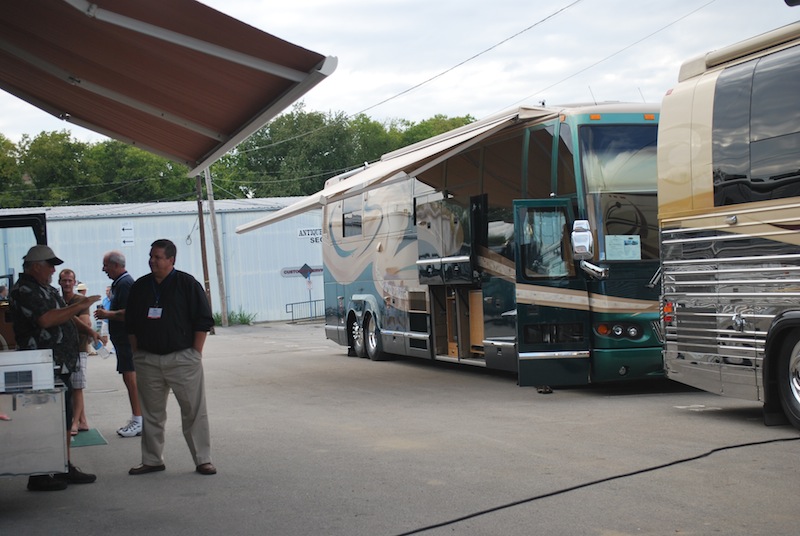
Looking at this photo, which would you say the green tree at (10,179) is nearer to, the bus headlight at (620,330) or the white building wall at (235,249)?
the white building wall at (235,249)

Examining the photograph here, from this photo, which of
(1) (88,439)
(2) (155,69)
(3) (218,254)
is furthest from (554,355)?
(3) (218,254)

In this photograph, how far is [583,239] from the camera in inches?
448

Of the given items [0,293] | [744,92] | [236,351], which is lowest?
[236,351]

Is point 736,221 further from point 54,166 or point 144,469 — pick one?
point 54,166

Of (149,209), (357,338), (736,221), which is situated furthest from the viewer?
(149,209)

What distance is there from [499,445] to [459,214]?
6361 mm

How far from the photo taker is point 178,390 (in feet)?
27.8

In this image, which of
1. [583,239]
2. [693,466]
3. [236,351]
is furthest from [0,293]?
[236,351]

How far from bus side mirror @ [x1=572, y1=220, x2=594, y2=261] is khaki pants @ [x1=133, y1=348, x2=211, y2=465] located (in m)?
4.73

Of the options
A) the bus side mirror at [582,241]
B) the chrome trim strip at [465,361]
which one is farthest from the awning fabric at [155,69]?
the chrome trim strip at [465,361]

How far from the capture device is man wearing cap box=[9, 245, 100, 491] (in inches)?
317

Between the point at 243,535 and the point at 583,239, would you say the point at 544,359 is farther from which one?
the point at 243,535

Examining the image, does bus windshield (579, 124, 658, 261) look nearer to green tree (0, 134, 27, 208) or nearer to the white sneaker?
the white sneaker

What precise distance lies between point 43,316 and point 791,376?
21.3 ft
